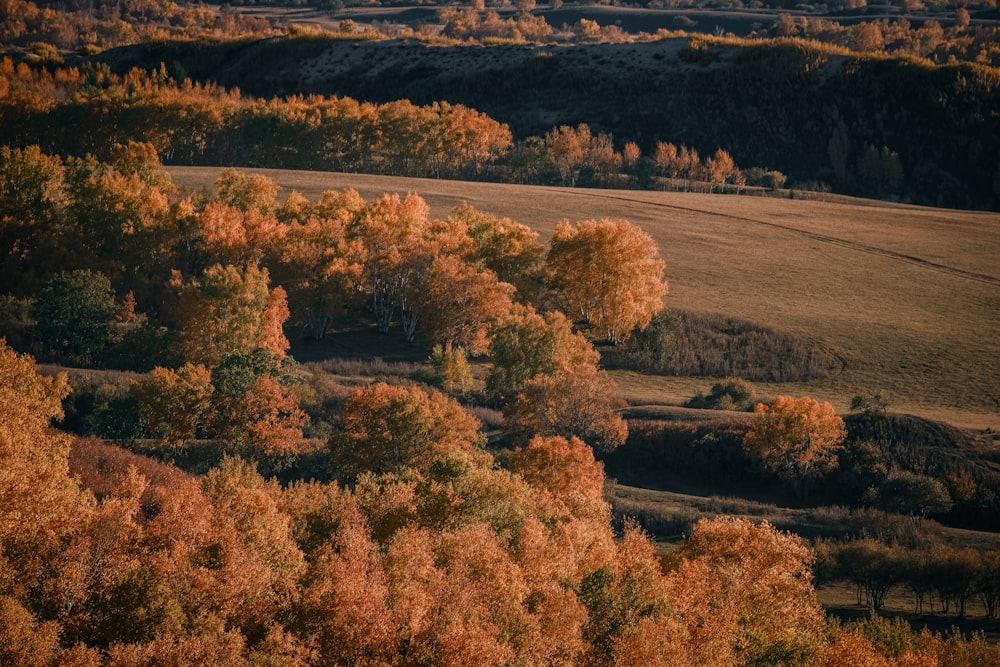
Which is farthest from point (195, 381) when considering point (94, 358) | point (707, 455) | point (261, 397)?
point (707, 455)

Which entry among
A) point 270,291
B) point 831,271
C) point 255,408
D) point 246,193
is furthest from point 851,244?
point 255,408

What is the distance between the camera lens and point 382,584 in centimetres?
3728

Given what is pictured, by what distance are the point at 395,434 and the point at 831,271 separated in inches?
2564

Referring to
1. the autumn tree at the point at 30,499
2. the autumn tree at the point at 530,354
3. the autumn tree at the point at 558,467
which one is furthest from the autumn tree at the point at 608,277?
the autumn tree at the point at 30,499

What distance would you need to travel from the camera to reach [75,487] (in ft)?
151

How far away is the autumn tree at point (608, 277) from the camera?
101 meters

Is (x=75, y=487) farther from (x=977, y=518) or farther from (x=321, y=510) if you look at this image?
(x=977, y=518)

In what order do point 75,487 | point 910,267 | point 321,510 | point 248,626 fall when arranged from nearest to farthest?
point 248,626 → point 75,487 → point 321,510 → point 910,267

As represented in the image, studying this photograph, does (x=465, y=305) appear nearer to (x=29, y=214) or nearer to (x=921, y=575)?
(x=29, y=214)

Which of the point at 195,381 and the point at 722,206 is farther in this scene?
the point at 722,206

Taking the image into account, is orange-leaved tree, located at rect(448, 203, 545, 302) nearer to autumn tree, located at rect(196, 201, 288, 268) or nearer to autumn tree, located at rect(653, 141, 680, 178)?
autumn tree, located at rect(196, 201, 288, 268)

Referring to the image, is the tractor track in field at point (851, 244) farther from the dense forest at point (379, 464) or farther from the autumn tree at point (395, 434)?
the autumn tree at point (395, 434)

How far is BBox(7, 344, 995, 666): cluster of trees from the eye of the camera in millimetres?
35000

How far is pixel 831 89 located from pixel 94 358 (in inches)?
5605
